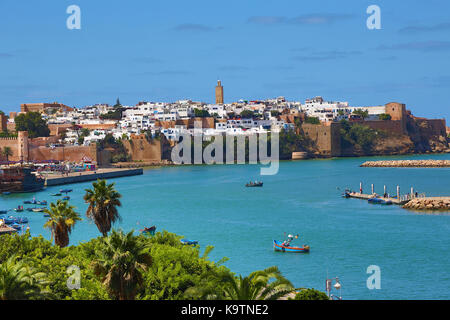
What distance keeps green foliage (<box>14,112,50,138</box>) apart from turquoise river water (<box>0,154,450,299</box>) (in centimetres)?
3168

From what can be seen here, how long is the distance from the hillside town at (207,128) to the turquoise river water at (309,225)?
72.8ft

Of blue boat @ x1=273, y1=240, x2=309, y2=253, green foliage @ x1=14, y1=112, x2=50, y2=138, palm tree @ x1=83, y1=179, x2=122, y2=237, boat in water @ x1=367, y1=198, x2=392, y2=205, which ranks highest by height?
green foliage @ x1=14, y1=112, x2=50, y2=138

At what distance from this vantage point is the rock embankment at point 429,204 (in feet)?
110

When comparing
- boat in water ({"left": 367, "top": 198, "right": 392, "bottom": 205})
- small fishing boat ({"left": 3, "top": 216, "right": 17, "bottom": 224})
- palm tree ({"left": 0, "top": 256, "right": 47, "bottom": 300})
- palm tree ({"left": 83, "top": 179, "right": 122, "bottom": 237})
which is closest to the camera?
palm tree ({"left": 0, "top": 256, "right": 47, "bottom": 300})

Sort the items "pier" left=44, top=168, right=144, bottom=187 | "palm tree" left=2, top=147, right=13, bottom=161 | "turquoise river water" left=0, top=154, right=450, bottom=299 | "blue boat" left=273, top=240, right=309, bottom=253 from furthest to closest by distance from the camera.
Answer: "palm tree" left=2, top=147, right=13, bottom=161, "pier" left=44, top=168, right=144, bottom=187, "blue boat" left=273, top=240, right=309, bottom=253, "turquoise river water" left=0, top=154, right=450, bottom=299

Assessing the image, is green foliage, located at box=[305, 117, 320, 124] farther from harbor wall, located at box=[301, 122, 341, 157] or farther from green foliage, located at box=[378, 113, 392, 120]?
green foliage, located at box=[378, 113, 392, 120]

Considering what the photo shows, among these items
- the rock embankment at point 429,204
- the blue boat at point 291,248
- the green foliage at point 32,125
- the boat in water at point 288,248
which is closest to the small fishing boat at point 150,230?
the boat in water at point 288,248

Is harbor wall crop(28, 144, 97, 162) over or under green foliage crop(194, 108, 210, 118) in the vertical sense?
under

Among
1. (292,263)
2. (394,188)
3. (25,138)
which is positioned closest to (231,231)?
(292,263)

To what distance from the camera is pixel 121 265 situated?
10.2 meters

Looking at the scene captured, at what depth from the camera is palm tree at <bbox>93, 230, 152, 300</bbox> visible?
1016 centimetres

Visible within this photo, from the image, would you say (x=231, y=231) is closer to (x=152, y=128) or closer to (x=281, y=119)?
(x=152, y=128)

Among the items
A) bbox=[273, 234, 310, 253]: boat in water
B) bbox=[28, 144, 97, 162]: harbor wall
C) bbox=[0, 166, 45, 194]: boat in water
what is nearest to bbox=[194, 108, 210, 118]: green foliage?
bbox=[28, 144, 97, 162]: harbor wall
